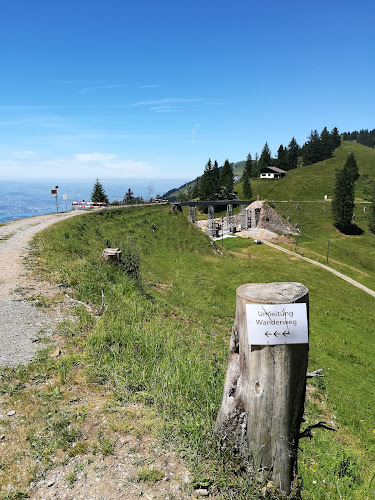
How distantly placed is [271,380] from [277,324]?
760mm

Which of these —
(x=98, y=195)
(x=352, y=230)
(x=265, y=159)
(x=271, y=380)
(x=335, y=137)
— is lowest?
(x=352, y=230)

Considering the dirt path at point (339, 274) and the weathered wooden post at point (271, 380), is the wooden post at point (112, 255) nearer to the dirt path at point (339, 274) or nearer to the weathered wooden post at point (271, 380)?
the weathered wooden post at point (271, 380)

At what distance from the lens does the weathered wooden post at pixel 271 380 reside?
3846 mm

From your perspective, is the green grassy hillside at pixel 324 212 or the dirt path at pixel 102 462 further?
the green grassy hillside at pixel 324 212

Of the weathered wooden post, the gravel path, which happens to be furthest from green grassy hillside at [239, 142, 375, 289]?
the weathered wooden post

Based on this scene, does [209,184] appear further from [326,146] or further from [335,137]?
[335,137]

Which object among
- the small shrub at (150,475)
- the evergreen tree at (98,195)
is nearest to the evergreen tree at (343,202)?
the evergreen tree at (98,195)

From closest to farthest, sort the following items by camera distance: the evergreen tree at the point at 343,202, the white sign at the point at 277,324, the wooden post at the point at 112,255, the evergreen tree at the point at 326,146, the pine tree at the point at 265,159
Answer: the white sign at the point at 277,324
the wooden post at the point at 112,255
the evergreen tree at the point at 343,202
the pine tree at the point at 265,159
the evergreen tree at the point at 326,146

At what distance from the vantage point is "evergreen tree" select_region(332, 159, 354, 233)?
3108 inches

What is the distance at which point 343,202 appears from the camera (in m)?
79.1

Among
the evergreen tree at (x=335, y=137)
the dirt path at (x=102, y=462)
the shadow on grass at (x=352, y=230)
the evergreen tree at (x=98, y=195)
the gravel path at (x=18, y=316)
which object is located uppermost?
the evergreen tree at (x=335, y=137)

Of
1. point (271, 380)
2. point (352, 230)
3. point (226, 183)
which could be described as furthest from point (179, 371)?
point (226, 183)

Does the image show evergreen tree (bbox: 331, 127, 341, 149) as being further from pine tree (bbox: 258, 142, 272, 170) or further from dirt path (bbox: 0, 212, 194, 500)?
dirt path (bbox: 0, 212, 194, 500)

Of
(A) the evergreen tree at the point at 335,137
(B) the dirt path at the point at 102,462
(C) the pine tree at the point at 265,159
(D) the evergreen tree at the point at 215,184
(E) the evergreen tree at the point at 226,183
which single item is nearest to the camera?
(B) the dirt path at the point at 102,462
